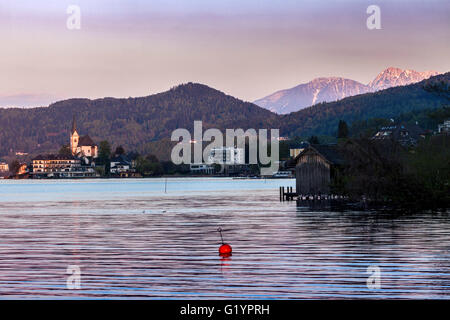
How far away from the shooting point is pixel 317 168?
73125 mm

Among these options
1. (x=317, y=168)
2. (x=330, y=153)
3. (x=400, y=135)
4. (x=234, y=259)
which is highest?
(x=400, y=135)

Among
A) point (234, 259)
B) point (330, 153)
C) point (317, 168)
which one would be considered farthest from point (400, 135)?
point (234, 259)

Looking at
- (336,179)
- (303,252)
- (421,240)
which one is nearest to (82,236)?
(303,252)

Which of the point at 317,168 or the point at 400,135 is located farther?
the point at 400,135

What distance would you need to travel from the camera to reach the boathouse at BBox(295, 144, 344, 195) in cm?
7150

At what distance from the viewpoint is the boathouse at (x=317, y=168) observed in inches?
2815

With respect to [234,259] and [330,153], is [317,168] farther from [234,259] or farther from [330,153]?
[234,259]

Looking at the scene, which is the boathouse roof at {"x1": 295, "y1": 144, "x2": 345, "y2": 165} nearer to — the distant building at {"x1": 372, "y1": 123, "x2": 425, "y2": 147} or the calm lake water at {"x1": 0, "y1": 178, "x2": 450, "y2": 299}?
the distant building at {"x1": 372, "y1": 123, "x2": 425, "y2": 147}

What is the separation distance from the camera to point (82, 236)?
4034 cm

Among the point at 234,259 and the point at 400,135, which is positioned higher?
the point at 400,135

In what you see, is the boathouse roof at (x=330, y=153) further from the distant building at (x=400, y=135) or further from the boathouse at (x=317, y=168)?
the distant building at (x=400, y=135)

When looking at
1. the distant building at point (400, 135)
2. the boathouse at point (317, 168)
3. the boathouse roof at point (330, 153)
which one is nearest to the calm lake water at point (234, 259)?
the boathouse roof at point (330, 153)

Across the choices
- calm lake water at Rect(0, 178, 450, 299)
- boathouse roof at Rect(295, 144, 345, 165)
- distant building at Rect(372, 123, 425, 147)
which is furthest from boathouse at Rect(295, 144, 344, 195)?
calm lake water at Rect(0, 178, 450, 299)
